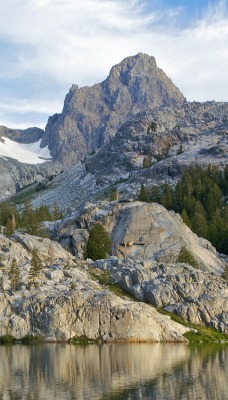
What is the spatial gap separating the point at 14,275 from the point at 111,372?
1710 inches

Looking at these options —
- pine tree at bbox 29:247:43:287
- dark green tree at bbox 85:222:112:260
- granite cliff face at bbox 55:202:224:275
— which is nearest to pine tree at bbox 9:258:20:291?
pine tree at bbox 29:247:43:287

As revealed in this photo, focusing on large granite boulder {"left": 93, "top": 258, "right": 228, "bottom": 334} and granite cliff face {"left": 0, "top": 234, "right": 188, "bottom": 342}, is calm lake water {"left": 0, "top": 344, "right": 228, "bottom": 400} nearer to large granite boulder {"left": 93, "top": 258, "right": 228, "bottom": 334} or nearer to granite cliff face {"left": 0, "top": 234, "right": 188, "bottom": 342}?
granite cliff face {"left": 0, "top": 234, "right": 188, "bottom": 342}

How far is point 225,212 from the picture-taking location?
608 feet

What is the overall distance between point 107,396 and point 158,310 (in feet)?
177

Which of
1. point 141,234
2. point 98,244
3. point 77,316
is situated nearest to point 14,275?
point 77,316

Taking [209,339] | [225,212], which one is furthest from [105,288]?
[225,212]

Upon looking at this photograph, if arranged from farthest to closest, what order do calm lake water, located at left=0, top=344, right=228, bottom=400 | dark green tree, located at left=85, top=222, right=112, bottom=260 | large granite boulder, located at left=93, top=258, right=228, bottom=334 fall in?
dark green tree, located at left=85, top=222, right=112, bottom=260 < large granite boulder, located at left=93, top=258, right=228, bottom=334 < calm lake water, located at left=0, top=344, right=228, bottom=400

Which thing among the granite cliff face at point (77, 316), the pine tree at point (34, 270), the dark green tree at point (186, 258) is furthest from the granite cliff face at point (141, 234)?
the granite cliff face at point (77, 316)

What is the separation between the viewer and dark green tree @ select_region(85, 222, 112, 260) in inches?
5487

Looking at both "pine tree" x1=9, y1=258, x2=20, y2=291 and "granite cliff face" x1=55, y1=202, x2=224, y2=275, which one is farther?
"granite cliff face" x1=55, y1=202, x2=224, y2=275

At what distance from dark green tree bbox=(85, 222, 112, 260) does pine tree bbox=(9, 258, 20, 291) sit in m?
35.0

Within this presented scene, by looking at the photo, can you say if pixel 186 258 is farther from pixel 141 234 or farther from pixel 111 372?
pixel 111 372

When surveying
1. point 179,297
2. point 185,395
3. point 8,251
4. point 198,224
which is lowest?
point 185,395

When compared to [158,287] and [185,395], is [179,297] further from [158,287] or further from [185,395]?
[185,395]
